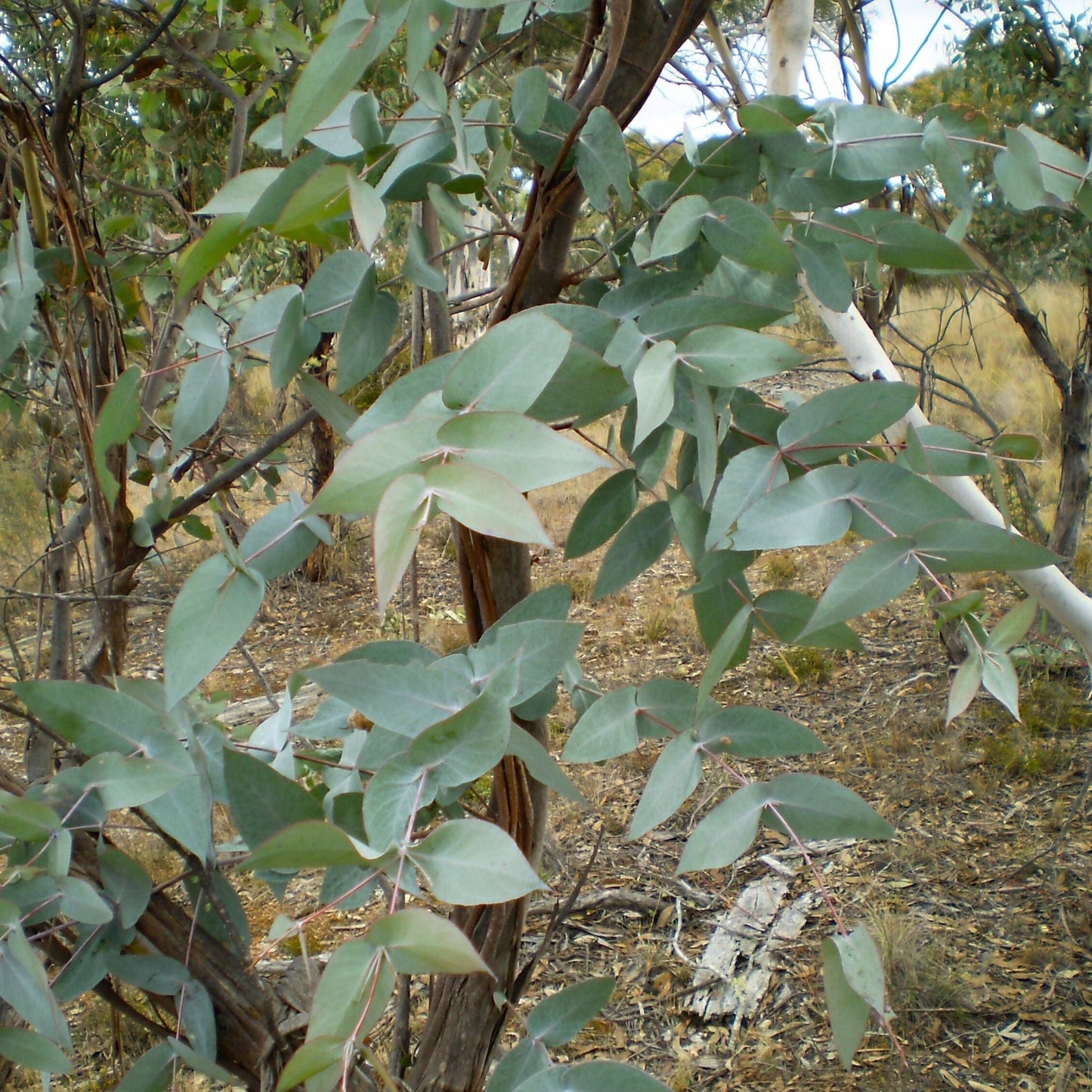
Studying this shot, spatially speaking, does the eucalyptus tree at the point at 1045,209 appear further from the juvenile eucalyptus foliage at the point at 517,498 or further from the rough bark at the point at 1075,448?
the juvenile eucalyptus foliage at the point at 517,498

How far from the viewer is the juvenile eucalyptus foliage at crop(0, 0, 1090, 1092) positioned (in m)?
0.27

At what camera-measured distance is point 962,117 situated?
38cm

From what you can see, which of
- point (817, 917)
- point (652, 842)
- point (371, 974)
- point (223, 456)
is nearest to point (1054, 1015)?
point (817, 917)

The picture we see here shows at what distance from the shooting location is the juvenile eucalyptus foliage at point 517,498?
27cm

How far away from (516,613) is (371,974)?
0.57ft

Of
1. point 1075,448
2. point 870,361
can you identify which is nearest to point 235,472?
point 870,361

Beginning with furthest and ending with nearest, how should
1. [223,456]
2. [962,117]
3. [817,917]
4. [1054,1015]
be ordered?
[817,917] → [1054,1015] → [223,456] → [962,117]

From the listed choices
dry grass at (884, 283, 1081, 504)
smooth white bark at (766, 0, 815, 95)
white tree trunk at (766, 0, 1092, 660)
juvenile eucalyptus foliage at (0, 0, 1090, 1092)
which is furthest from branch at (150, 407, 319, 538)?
dry grass at (884, 283, 1081, 504)

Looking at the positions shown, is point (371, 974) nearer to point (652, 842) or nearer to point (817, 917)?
point (817, 917)

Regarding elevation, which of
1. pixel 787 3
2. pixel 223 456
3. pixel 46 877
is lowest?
pixel 46 877

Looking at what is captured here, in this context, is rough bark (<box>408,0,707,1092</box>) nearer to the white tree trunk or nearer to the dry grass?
the white tree trunk

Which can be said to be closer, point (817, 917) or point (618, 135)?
point (618, 135)

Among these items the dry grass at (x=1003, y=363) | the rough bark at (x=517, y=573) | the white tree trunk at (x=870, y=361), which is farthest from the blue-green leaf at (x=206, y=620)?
the dry grass at (x=1003, y=363)

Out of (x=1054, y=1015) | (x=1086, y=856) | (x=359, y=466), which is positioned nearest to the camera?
(x=359, y=466)
